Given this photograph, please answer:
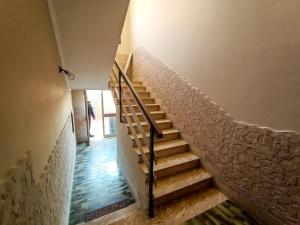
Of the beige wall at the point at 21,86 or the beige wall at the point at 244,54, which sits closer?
the beige wall at the point at 21,86

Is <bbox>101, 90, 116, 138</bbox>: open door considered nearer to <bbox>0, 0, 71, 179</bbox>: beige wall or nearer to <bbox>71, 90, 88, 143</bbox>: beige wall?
<bbox>71, 90, 88, 143</bbox>: beige wall

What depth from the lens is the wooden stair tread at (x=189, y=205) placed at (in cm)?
177

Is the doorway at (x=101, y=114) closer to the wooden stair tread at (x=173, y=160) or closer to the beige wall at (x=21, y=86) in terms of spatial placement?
the wooden stair tread at (x=173, y=160)

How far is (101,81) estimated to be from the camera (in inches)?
131

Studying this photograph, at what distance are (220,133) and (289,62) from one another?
3.17 ft

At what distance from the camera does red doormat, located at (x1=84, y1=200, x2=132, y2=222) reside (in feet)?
7.80

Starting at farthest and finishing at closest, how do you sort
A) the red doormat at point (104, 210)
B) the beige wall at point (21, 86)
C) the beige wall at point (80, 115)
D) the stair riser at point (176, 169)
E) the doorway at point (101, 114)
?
1. the doorway at point (101, 114)
2. the beige wall at point (80, 115)
3. the red doormat at point (104, 210)
4. the stair riser at point (176, 169)
5. the beige wall at point (21, 86)

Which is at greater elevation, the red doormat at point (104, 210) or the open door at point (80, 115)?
the open door at point (80, 115)

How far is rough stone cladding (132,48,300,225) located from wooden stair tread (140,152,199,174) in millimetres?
127

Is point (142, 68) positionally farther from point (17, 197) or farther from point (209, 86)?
point (17, 197)

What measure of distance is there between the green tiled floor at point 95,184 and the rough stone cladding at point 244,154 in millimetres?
1428

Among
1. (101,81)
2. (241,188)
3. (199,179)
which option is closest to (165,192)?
(199,179)

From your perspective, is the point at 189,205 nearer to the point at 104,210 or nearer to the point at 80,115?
the point at 104,210

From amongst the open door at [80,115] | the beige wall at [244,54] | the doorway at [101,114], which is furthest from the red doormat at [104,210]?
the doorway at [101,114]
